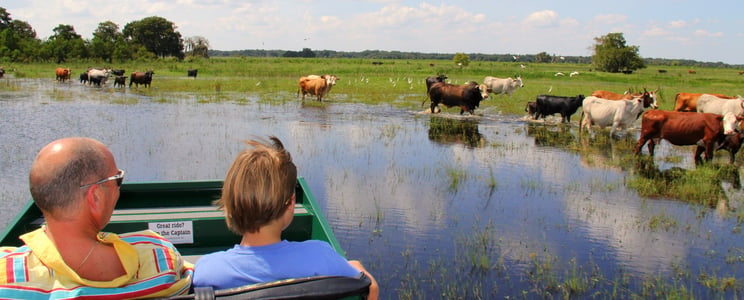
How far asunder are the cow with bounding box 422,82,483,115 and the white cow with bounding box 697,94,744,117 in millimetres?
6901

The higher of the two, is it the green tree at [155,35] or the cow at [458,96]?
the green tree at [155,35]

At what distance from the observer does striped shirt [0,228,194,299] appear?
1960 millimetres

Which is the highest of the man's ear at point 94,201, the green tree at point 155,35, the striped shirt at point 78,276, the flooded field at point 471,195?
the green tree at point 155,35

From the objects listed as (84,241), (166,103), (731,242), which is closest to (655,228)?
(731,242)

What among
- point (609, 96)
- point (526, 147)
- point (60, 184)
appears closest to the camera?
point (60, 184)

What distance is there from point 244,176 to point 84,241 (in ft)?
1.85

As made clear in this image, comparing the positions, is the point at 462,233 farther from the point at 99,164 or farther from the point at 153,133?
the point at 153,133

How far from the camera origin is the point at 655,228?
25.0 ft

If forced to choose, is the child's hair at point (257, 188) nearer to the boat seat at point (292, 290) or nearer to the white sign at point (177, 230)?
the boat seat at point (292, 290)

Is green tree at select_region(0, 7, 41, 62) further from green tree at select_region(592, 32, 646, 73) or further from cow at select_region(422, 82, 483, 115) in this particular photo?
green tree at select_region(592, 32, 646, 73)

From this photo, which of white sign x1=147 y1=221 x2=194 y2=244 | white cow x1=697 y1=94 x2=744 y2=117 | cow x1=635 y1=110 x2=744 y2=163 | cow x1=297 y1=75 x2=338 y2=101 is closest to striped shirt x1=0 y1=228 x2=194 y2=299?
white sign x1=147 y1=221 x2=194 y2=244

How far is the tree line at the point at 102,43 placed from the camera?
56156mm

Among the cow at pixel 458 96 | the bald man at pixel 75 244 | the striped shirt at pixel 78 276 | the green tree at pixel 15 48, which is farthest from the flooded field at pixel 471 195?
the green tree at pixel 15 48

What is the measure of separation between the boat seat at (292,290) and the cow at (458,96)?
62.1 ft
